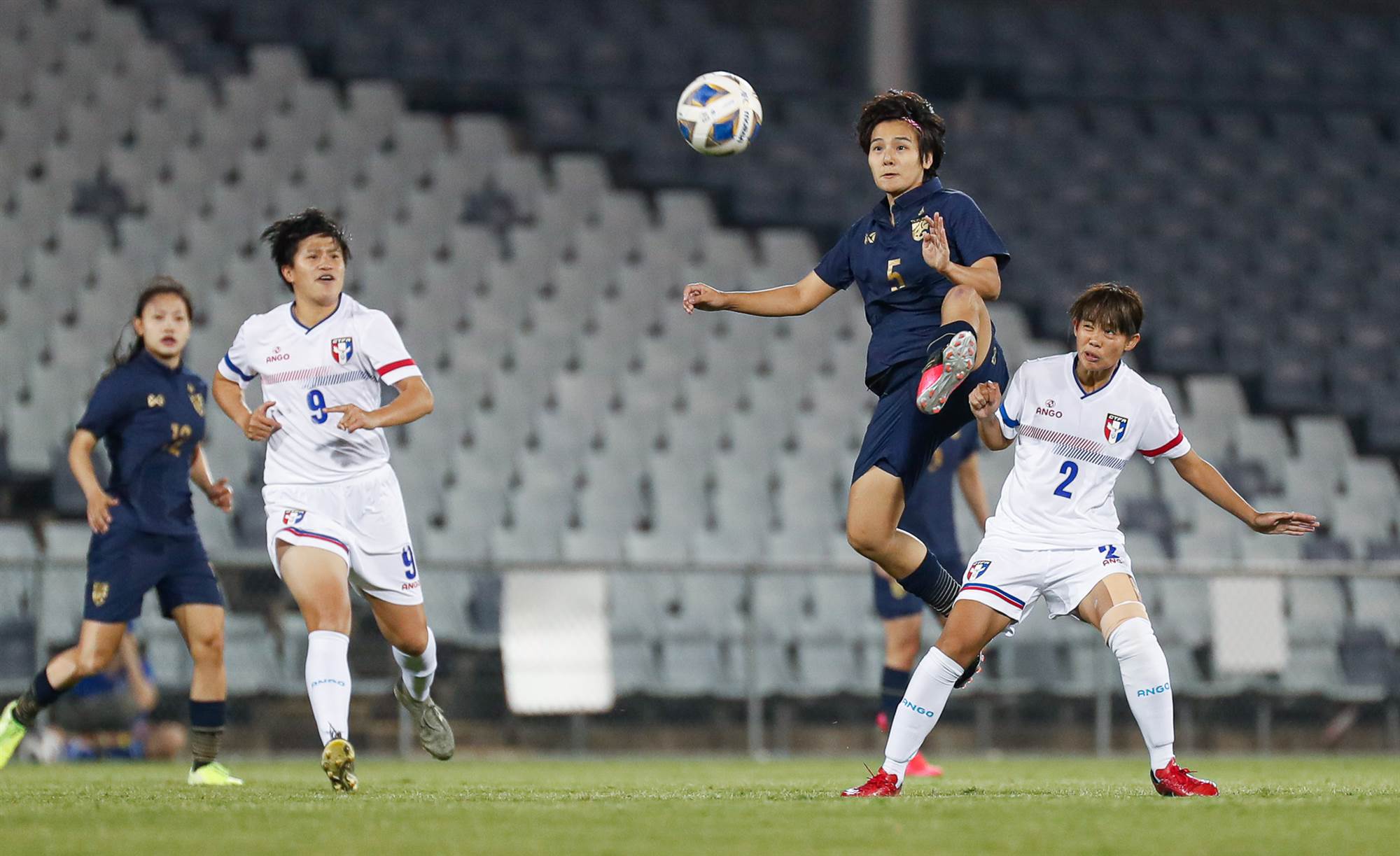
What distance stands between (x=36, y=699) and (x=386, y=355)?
260 cm

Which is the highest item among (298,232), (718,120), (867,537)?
(718,120)

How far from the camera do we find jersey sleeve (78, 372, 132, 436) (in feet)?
25.8

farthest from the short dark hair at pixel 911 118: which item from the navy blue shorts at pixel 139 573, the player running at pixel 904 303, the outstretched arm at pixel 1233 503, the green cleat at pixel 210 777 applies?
the green cleat at pixel 210 777

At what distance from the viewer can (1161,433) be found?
6672 millimetres

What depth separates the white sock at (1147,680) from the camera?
252 inches

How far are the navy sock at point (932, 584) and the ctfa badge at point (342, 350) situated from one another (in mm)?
2428

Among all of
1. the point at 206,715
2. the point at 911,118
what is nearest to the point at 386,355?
the point at 206,715

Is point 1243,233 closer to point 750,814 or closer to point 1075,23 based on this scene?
point 1075,23

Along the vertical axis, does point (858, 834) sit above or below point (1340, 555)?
below

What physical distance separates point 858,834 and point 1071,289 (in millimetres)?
13207

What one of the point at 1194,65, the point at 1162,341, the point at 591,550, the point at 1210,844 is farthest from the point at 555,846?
the point at 1194,65

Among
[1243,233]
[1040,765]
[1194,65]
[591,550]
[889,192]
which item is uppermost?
[1194,65]

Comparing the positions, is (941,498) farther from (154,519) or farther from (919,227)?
(154,519)

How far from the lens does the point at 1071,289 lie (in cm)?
1766
